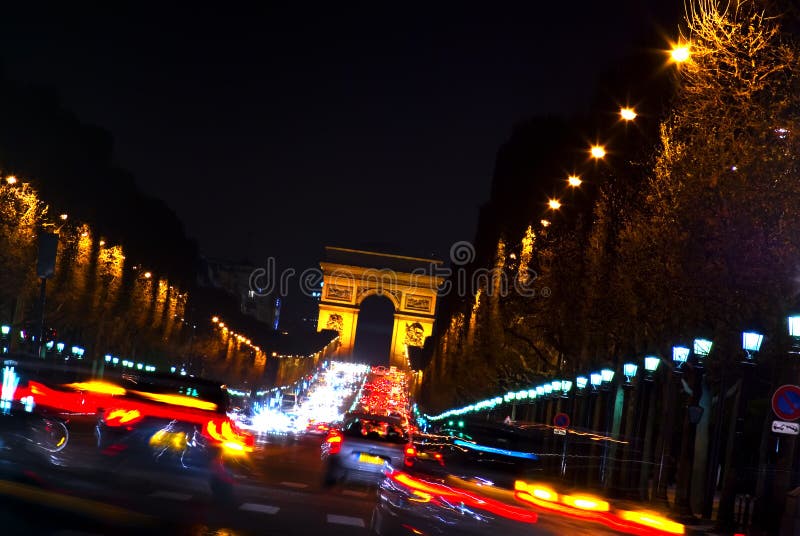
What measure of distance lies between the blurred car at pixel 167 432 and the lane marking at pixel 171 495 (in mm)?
401

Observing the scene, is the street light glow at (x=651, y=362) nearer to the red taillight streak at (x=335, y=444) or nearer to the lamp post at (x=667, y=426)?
the lamp post at (x=667, y=426)

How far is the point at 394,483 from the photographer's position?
11750mm

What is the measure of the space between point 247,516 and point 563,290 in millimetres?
30443

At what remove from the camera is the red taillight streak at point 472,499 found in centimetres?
975

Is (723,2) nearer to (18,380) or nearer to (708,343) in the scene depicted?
(708,343)

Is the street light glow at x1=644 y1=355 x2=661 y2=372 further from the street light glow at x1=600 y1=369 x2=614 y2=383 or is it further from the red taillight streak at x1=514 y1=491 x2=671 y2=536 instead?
the red taillight streak at x1=514 y1=491 x2=671 y2=536

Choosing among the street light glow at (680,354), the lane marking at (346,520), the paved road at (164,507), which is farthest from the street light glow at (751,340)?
the lane marking at (346,520)

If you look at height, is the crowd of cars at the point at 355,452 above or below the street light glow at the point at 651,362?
below

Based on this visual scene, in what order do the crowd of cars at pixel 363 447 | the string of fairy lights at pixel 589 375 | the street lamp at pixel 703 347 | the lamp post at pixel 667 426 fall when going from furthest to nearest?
the lamp post at pixel 667 426
the street lamp at pixel 703 347
the string of fairy lights at pixel 589 375
the crowd of cars at pixel 363 447

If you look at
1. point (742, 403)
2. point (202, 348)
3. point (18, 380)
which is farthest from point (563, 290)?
point (202, 348)

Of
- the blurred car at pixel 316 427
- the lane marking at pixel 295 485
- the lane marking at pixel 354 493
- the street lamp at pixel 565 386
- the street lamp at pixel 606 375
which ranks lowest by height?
the blurred car at pixel 316 427

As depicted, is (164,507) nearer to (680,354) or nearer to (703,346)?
(703,346)

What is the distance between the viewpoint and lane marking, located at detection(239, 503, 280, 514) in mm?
16281

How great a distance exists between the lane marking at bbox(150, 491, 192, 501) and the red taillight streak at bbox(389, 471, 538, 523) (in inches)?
211
